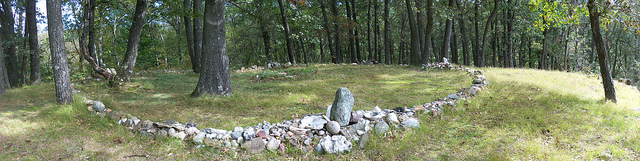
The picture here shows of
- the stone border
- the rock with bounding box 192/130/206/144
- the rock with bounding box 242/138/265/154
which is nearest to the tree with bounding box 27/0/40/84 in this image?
the stone border

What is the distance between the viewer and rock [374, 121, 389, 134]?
15.9ft

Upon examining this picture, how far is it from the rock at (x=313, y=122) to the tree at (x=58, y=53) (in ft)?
15.8

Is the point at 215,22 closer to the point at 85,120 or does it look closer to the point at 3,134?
the point at 85,120

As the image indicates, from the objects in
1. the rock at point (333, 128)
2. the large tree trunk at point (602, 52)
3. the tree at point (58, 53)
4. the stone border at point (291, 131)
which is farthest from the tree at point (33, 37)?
the large tree trunk at point (602, 52)

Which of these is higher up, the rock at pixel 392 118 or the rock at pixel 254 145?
the rock at pixel 392 118

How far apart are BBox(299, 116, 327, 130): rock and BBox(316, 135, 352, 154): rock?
0.40m

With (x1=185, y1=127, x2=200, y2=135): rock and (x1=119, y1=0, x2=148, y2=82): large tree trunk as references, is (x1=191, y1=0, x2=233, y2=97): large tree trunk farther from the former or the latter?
(x1=119, y1=0, x2=148, y2=82): large tree trunk

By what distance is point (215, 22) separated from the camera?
24.0ft

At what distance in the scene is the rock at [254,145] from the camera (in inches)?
171

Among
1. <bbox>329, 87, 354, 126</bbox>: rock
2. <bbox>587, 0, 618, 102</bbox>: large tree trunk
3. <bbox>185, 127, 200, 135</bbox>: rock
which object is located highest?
<bbox>587, 0, 618, 102</bbox>: large tree trunk

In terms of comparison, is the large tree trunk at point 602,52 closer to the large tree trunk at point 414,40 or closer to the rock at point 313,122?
the rock at point 313,122

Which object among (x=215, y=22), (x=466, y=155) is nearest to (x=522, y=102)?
(x=466, y=155)

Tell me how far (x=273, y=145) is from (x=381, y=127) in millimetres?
1722

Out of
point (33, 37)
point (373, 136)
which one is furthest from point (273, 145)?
point (33, 37)
